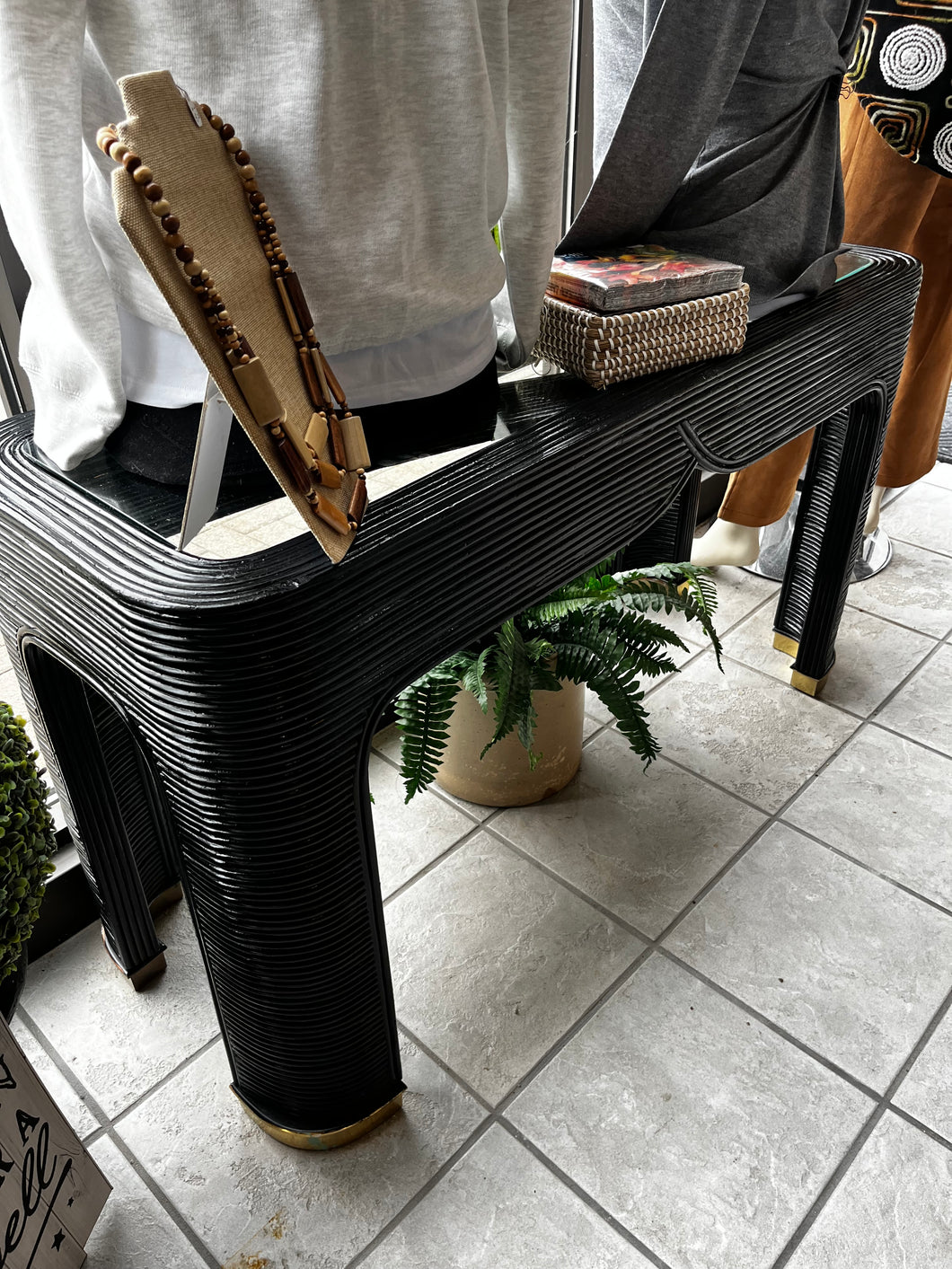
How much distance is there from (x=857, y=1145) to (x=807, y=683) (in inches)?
37.3

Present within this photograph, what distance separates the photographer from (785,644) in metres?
2.06

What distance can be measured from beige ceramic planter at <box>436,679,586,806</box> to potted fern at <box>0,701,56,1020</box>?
27.3 inches

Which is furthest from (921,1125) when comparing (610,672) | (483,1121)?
(610,672)

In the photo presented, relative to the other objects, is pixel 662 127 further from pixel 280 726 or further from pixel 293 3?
pixel 280 726

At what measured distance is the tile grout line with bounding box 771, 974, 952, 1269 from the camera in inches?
42.9

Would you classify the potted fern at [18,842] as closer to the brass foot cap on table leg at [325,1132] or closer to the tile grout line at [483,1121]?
the brass foot cap on table leg at [325,1132]

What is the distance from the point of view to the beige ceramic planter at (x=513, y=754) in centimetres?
155

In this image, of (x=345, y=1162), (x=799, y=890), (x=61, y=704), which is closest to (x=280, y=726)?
(x=61, y=704)

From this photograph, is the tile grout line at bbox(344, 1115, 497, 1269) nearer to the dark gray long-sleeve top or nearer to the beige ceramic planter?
the beige ceramic planter

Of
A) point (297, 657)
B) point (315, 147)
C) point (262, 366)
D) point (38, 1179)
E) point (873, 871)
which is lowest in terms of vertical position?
point (873, 871)

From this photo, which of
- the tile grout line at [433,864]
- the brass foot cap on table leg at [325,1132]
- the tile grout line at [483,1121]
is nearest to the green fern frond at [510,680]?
the tile grout line at [433,864]

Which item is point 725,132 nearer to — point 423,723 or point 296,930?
point 423,723

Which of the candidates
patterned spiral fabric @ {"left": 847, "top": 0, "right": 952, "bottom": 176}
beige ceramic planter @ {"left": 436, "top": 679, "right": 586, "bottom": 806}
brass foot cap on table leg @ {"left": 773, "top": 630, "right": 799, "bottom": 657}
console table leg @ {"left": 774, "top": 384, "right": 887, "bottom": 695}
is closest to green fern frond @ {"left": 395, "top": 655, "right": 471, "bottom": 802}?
beige ceramic planter @ {"left": 436, "top": 679, "right": 586, "bottom": 806}

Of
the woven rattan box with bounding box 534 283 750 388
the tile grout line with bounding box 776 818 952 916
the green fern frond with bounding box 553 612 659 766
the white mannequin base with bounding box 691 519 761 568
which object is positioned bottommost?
the tile grout line with bounding box 776 818 952 916
